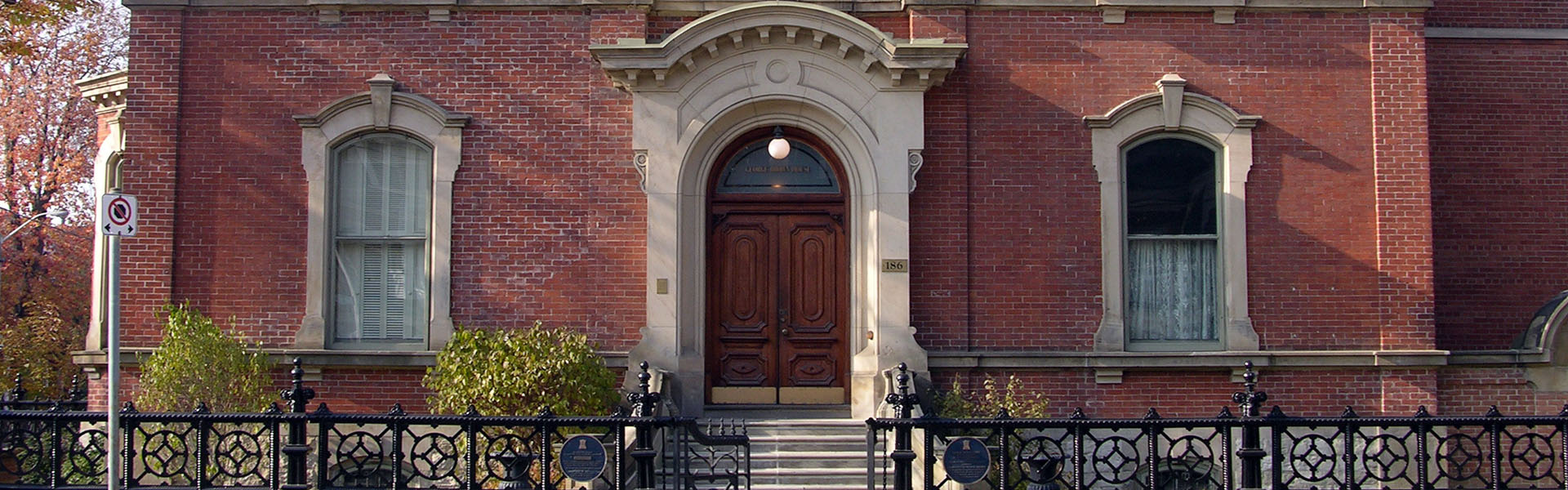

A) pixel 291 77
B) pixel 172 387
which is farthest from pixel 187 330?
pixel 291 77

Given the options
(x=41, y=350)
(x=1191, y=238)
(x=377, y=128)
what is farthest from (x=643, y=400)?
(x=41, y=350)

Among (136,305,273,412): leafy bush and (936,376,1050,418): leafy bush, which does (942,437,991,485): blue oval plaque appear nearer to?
(936,376,1050,418): leafy bush

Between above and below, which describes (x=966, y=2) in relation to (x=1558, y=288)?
above

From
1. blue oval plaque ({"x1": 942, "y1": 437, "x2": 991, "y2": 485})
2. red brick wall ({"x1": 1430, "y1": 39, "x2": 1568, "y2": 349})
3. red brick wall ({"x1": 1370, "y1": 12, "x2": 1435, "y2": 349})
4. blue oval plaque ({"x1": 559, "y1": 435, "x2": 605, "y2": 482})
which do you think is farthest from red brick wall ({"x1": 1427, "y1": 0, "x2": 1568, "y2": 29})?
blue oval plaque ({"x1": 559, "y1": 435, "x2": 605, "y2": 482})

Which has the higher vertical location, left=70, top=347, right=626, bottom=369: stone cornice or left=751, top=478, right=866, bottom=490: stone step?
left=70, top=347, right=626, bottom=369: stone cornice

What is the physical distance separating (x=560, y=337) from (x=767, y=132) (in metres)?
3.07

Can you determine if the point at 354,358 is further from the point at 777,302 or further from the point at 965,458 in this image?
the point at 965,458

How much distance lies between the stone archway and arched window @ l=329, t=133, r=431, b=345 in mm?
2314

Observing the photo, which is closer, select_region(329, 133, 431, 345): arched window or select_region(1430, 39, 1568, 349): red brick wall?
select_region(329, 133, 431, 345): arched window

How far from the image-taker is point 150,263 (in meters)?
12.7

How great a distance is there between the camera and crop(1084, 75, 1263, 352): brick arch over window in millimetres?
12719

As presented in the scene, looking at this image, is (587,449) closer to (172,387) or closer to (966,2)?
(172,387)

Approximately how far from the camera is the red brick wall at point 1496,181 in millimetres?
13898

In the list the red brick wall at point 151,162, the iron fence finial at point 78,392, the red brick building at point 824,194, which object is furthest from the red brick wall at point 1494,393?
the iron fence finial at point 78,392
